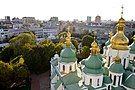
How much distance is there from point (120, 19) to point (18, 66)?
15.9 metres

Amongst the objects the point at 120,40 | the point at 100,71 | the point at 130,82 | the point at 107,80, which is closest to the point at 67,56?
the point at 100,71

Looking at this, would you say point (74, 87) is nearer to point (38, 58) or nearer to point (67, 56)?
point (67, 56)

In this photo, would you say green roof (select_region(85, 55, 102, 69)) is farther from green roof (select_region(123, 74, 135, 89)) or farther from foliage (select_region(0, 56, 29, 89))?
foliage (select_region(0, 56, 29, 89))

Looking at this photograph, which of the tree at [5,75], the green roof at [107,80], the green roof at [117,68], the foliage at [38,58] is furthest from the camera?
→ the foliage at [38,58]

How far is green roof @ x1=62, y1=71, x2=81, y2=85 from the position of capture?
17453 millimetres

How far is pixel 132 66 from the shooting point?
1873 centimetres

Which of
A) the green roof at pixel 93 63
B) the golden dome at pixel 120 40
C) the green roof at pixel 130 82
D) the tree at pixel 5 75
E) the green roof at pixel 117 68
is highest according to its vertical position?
the golden dome at pixel 120 40

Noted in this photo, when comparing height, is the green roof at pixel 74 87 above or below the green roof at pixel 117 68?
below

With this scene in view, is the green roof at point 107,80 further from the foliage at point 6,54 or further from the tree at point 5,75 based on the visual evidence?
the foliage at point 6,54

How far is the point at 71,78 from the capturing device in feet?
58.0

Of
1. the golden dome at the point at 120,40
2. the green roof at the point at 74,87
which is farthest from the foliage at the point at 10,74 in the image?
the golden dome at the point at 120,40

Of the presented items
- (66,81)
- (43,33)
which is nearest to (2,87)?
(66,81)

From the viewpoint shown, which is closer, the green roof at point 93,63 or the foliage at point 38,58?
the green roof at point 93,63

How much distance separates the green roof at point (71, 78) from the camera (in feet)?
57.3
